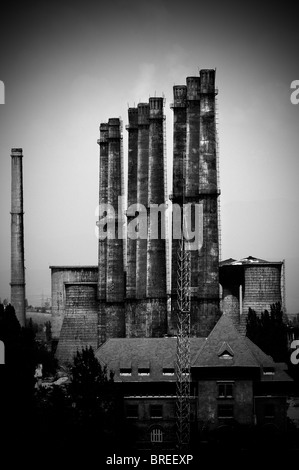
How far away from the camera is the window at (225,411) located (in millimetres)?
56156

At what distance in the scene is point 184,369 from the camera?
56438 mm

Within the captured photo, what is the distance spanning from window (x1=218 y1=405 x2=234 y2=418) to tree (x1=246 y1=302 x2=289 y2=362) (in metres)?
20.7

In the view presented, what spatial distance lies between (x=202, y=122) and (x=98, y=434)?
877 inches

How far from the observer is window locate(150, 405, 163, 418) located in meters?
56.7

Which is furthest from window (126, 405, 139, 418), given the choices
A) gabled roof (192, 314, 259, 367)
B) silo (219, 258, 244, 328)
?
silo (219, 258, 244, 328)

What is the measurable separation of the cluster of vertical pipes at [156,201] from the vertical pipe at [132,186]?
0.06 m

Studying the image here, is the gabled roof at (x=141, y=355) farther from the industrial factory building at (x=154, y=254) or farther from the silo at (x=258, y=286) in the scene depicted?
the silo at (x=258, y=286)

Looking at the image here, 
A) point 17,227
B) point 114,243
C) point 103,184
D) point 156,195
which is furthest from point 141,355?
point 17,227

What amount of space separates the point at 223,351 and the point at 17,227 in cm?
3610

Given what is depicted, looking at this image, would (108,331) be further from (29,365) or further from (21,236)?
(29,365)

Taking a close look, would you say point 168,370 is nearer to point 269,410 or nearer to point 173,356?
point 173,356

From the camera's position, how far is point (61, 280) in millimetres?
90000

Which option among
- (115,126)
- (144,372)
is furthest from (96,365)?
(115,126)

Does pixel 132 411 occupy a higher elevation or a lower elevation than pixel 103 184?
lower
